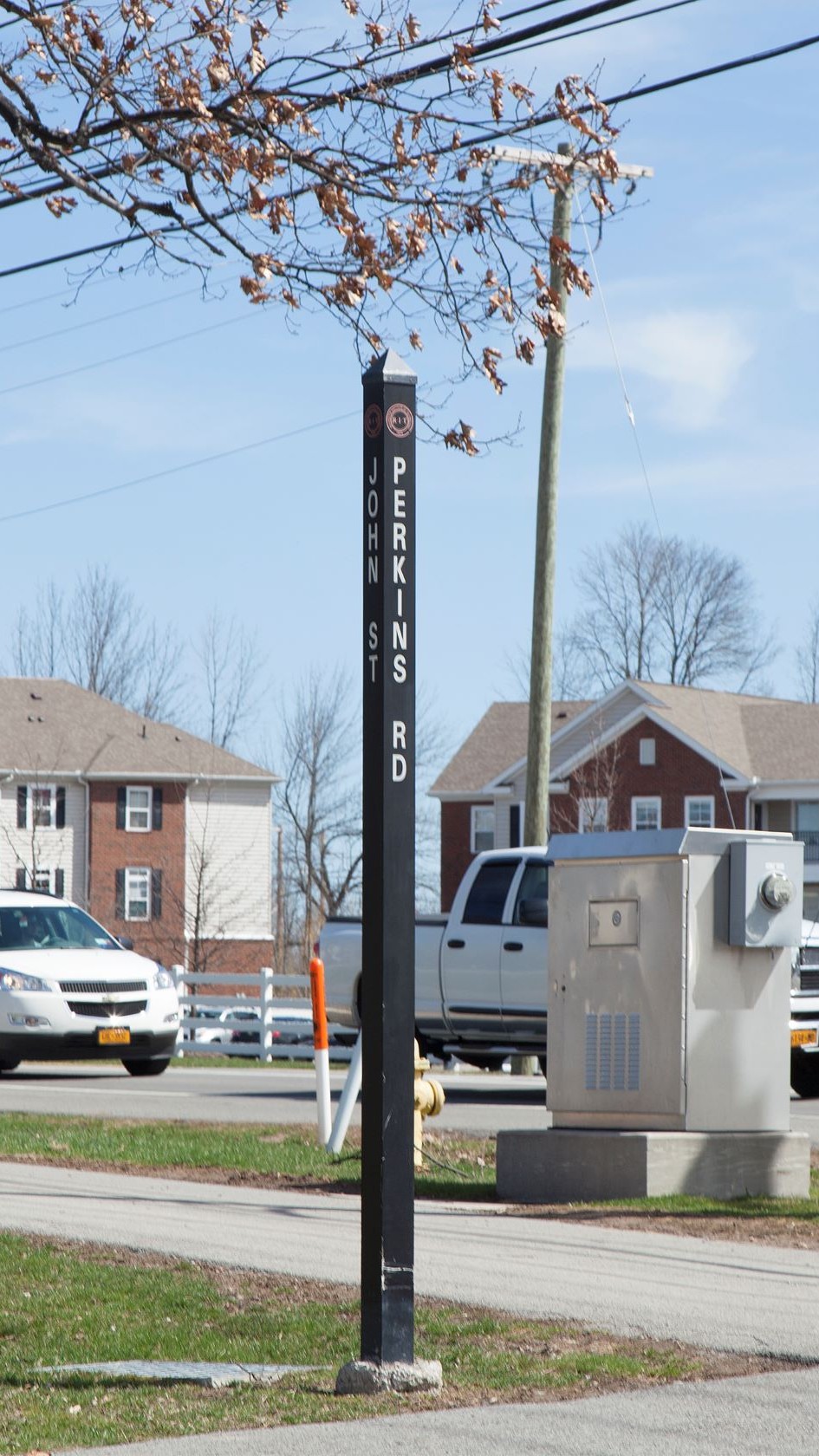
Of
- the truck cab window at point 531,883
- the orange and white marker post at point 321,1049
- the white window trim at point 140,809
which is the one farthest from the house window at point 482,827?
the orange and white marker post at point 321,1049

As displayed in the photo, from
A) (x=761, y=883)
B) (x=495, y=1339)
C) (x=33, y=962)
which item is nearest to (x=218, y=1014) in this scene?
(x=33, y=962)

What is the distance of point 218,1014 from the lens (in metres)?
55.5

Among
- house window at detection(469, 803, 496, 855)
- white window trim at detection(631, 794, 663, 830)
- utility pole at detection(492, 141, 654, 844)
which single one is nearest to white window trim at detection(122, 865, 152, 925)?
house window at detection(469, 803, 496, 855)

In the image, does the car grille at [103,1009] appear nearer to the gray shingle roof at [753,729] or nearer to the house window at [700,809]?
the gray shingle roof at [753,729]

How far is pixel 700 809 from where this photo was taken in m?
59.2

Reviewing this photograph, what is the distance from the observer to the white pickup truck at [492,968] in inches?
751

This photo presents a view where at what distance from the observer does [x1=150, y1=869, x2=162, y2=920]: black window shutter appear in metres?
64.1

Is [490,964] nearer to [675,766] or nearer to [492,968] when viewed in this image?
[492,968]

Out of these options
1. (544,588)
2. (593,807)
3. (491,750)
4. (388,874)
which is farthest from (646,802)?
(388,874)

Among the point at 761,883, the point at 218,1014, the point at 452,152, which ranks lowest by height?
the point at 218,1014

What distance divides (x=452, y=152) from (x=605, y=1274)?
5510mm

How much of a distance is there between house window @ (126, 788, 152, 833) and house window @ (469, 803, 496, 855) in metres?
10.6

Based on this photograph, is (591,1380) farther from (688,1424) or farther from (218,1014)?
(218,1014)

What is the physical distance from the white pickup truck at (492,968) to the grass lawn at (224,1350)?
10.7m
